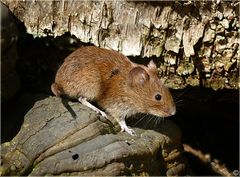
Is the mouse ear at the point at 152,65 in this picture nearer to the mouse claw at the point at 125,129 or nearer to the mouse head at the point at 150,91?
the mouse head at the point at 150,91

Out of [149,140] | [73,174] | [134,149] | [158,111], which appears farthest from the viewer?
→ [158,111]

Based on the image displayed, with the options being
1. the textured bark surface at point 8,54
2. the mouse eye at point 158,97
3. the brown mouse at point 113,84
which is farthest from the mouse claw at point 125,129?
the textured bark surface at point 8,54

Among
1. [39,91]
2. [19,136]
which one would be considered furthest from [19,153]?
[39,91]

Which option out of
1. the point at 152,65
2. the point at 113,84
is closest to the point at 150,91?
the point at 152,65

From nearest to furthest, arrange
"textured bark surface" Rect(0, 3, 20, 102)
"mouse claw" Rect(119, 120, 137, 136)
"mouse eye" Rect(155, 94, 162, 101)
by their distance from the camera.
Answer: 1. "textured bark surface" Rect(0, 3, 20, 102)
2. "mouse claw" Rect(119, 120, 137, 136)
3. "mouse eye" Rect(155, 94, 162, 101)

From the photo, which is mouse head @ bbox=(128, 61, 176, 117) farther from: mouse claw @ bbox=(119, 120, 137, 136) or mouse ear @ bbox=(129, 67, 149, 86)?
mouse claw @ bbox=(119, 120, 137, 136)

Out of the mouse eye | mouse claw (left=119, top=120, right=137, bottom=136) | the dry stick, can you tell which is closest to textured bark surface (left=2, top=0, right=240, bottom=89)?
the mouse eye

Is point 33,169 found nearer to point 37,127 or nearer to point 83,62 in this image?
point 37,127
